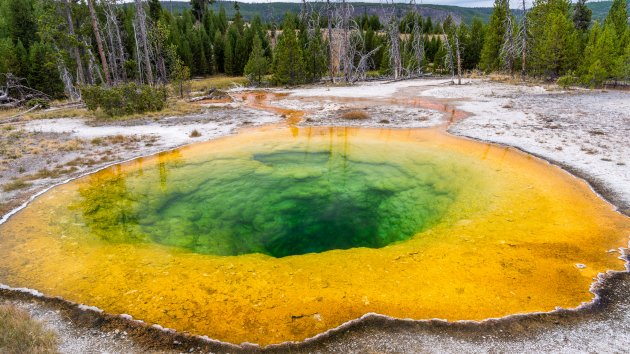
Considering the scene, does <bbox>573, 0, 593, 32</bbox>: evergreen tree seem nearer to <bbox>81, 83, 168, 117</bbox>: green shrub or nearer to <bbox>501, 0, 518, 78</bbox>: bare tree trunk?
<bbox>501, 0, 518, 78</bbox>: bare tree trunk

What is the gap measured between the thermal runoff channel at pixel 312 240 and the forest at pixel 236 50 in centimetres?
1254

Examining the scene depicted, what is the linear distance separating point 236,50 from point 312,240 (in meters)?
43.7

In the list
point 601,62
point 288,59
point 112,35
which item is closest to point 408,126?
point 601,62

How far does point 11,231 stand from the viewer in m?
7.72

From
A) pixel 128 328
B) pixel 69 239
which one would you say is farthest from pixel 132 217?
pixel 128 328

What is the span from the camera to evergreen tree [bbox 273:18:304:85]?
113 feet

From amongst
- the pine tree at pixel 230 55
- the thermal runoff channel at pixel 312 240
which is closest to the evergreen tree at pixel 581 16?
the pine tree at pixel 230 55

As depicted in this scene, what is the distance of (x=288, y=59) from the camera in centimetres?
3556

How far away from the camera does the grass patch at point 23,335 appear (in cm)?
419

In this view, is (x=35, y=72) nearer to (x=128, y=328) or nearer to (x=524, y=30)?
(x=128, y=328)

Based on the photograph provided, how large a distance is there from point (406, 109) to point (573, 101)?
954 cm

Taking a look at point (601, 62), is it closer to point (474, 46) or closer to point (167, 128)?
point (474, 46)

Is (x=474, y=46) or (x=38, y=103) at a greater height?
(x=474, y=46)

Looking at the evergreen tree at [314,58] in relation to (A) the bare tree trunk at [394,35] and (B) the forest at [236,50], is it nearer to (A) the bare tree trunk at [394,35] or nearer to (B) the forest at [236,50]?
(B) the forest at [236,50]
